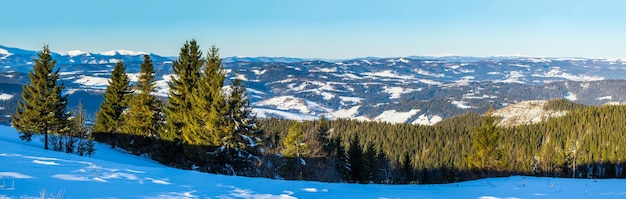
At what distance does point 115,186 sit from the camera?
9.72 meters

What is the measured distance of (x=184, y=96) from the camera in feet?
114

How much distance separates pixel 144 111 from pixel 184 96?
4.57 metres

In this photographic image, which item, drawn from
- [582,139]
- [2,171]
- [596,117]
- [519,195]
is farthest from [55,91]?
[596,117]

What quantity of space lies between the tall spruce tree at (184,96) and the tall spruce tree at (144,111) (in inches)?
103

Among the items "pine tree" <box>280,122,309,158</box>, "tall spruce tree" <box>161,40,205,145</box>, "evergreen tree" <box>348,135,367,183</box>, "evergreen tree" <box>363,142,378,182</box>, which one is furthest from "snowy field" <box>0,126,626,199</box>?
"evergreen tree" <box>363,142,378,182</box>

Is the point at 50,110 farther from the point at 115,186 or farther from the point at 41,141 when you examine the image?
Result: the point at 115,186

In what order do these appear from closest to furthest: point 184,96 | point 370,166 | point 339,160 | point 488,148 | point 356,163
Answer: point 184,96 → point 488,148 → point 356,163 → point 339,160 → point 370,166

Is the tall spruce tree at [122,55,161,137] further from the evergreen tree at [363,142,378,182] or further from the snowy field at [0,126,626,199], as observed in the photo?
the evergreen tree at [363,142,378,182]

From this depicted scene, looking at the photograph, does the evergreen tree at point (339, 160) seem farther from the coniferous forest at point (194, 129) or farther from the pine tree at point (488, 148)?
the pine tree at point (488, 148)

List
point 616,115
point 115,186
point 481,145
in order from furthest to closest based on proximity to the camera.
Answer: point 616,115, point 481,145, point 115,186

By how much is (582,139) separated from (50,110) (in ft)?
534

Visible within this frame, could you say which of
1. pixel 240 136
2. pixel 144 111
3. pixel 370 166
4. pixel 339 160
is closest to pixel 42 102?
pixel 144 111

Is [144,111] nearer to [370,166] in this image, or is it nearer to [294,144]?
[294,144]

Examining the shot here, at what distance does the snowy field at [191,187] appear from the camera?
9.03 meters
